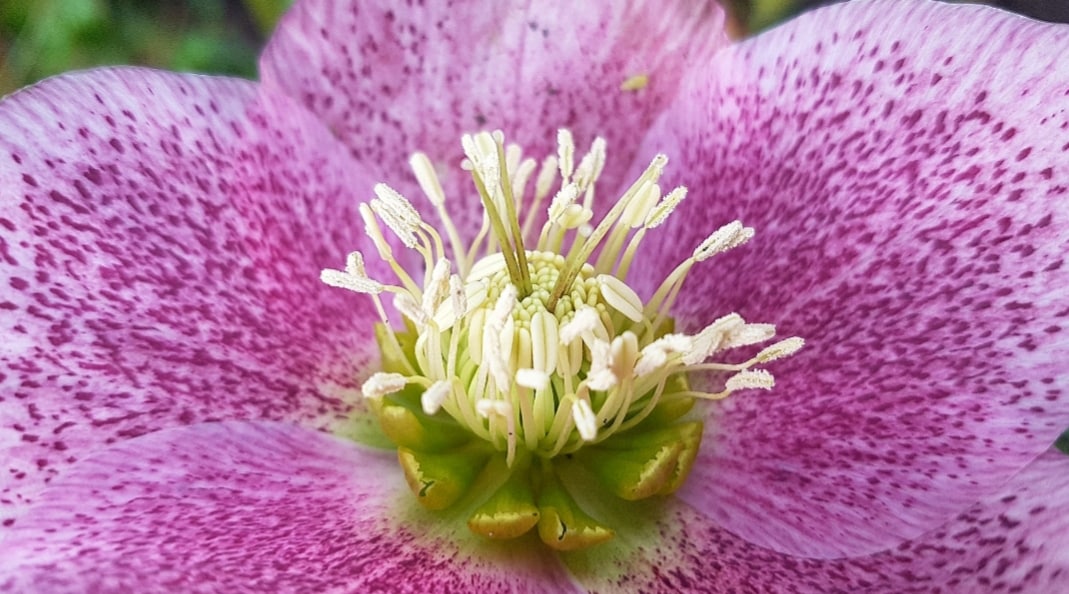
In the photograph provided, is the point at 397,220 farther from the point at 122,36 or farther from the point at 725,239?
the point at 122,36

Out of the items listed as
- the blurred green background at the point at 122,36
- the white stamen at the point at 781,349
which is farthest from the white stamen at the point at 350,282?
the blurred green background at the point at 122,36

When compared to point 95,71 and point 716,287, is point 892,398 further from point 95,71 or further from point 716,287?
point 95,71

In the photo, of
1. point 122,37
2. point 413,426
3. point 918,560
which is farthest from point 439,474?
point 122,37

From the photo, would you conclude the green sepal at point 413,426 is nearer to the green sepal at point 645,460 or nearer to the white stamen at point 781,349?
the green sepal at point 645,460

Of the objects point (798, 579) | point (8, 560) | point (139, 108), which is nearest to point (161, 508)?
point (8, 560)

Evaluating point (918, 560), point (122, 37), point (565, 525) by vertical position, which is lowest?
point (918, 560)
